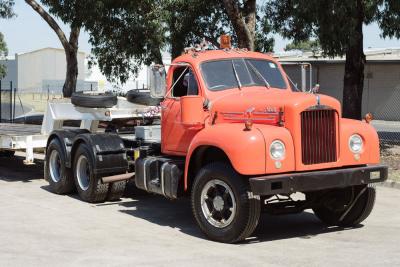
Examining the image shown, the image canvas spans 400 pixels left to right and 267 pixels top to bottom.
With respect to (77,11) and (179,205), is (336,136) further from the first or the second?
(77,11)

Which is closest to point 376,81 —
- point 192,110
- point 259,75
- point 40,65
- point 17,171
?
point 17,171

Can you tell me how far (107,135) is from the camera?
10.6 meters

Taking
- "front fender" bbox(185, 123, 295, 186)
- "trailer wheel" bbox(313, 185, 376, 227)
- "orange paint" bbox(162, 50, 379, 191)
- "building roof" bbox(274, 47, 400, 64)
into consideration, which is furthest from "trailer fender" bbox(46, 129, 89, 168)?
"building roof" bbox(274, 47, 400, 64)

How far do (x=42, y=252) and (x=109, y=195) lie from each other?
3.35 meters

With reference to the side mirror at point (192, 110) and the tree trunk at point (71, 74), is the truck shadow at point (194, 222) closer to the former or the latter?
the side mirror at point (192, 110)

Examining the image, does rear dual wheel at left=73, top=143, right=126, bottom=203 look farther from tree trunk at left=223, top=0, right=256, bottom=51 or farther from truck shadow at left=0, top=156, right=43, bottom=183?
tree trunk at left=223, top=0, right=256, bottom=51

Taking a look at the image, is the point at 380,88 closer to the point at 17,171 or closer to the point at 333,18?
the point at 333,18

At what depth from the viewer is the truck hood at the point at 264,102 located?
24.6 feet

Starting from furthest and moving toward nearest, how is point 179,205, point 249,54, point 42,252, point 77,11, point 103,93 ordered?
point 77,11
point 103,93
point 179,205
point 249,54
point 42,252

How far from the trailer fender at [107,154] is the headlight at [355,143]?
3.89 m

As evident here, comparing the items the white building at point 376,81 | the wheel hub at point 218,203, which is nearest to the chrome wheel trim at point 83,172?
the wheel hub at point 218,203

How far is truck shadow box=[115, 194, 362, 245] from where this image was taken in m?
8.21

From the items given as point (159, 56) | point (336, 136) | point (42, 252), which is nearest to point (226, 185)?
point (336, 136)

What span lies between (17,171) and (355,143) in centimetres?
875
